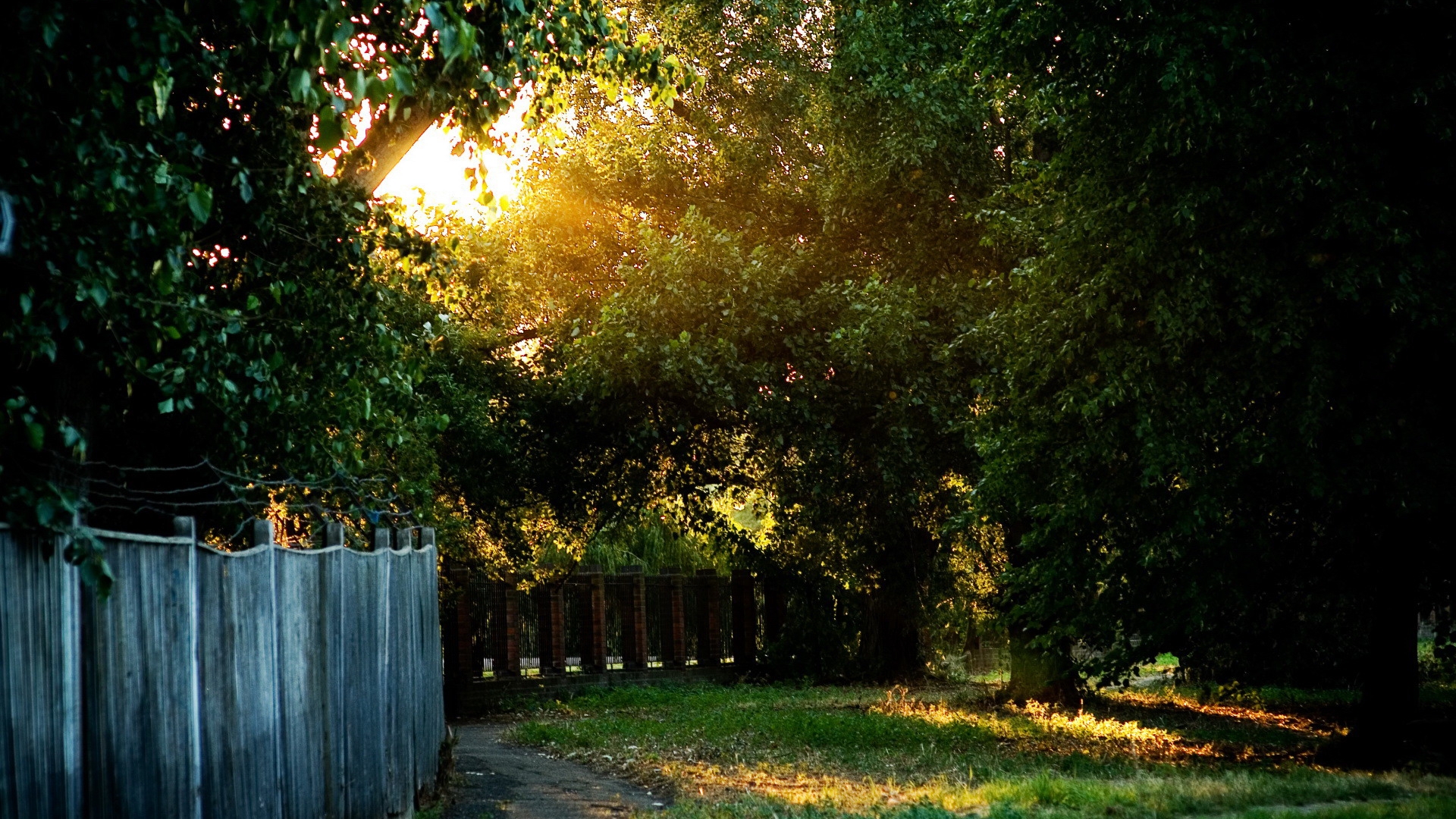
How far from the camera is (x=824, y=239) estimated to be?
1928 centimetres

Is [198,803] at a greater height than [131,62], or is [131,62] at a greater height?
[131,62]

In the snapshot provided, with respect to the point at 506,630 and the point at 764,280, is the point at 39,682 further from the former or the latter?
the point at 506,630

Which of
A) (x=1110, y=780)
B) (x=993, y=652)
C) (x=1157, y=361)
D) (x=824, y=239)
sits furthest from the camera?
(x=993, y=652)

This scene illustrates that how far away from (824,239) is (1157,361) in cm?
829

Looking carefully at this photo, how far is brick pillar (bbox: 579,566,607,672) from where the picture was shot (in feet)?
83.9

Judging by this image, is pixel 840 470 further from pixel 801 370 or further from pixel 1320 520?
pixel 1320 520

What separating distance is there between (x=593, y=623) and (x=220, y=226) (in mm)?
18056

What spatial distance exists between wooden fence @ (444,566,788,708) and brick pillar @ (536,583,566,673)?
14 mm

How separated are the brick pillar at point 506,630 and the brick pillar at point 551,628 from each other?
27.3 inches

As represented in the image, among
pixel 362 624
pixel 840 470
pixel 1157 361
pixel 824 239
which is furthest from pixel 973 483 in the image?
pixel 362 624

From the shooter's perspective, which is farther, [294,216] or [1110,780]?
[1110,780]

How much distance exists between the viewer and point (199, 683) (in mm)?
6363

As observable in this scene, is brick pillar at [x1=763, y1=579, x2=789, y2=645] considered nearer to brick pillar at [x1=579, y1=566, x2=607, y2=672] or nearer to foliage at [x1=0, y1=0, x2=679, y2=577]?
brick pillar at [x1=579, y1=566, x2=607, y2=672]

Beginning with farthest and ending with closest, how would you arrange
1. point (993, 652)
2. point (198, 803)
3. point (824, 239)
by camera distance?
point (993, 652)
point (824, 239)
point (198, 803)
